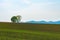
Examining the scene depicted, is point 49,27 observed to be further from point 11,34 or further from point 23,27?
point 11,34

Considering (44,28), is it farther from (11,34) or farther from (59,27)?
(11,34)

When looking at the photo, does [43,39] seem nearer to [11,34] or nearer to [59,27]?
[11,34]

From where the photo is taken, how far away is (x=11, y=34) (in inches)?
1045

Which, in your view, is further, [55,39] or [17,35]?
[17,35]

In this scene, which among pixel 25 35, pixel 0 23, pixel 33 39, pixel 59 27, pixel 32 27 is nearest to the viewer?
pixel 33 39

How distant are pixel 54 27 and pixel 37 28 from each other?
328 centimetres

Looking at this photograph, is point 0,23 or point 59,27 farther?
point 0,23

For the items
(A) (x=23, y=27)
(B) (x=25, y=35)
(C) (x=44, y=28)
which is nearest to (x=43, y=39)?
(B) (x=25, y=35)

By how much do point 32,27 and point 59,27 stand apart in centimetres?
534

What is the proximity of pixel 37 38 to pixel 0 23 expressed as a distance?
17.1 metres

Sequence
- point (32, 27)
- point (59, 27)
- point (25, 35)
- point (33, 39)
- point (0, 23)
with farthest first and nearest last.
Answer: point (0, 23)
point (32, 27)
point (59, 27)
point (25, 35)
point (33, 39)

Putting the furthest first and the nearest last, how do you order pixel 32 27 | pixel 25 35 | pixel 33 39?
pixel 32 27
pixel 25 35
pixel 33 39

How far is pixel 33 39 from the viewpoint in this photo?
2298 centimetres

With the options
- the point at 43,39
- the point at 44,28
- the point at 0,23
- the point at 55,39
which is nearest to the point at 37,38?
the point at 43,39
